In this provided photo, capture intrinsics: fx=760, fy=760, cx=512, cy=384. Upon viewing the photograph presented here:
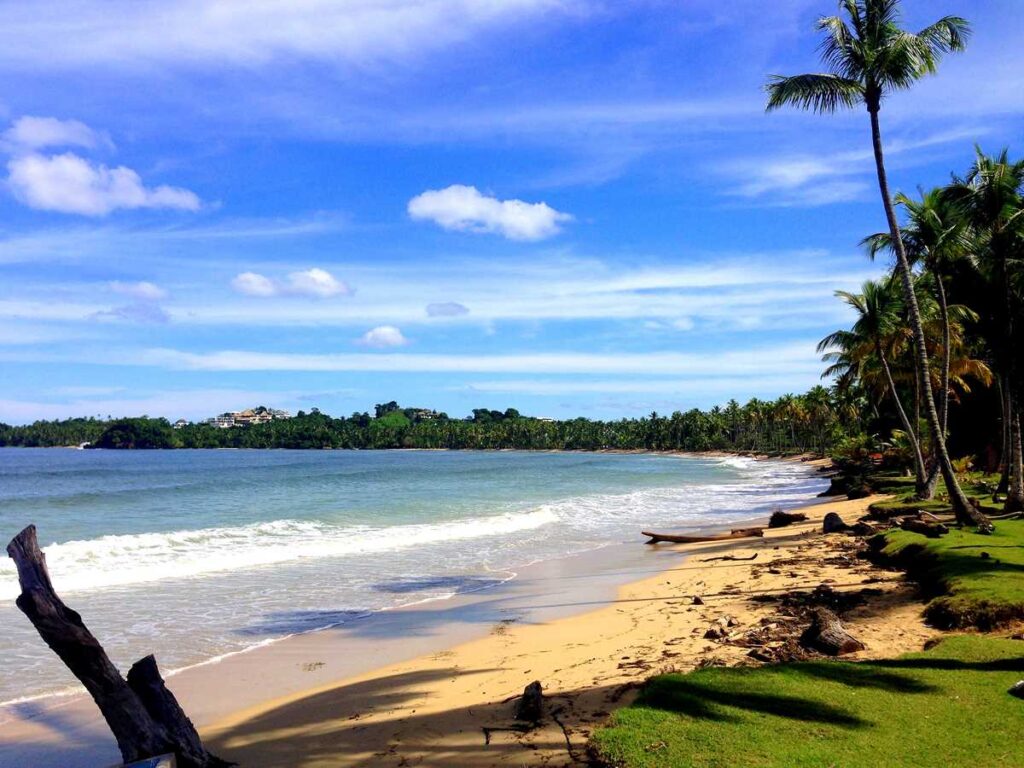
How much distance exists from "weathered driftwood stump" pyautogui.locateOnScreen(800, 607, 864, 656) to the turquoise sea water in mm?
7658

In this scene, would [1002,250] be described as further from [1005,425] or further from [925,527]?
[925,527]

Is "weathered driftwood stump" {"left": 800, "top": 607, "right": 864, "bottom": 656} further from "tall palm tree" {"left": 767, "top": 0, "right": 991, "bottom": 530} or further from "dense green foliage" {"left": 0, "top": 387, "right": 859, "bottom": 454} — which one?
"dense green foliage" {"left": 0, "top": 387, "right": 859, "bottom": 454}

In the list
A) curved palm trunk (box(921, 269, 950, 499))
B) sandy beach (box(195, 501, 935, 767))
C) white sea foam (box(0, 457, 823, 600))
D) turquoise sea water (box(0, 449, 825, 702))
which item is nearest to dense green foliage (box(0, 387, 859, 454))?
turquoise sea water (box(0, 449, 825, 702))

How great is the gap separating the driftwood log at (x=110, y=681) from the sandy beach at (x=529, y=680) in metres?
0.94

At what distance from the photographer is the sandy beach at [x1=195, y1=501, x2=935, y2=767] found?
252 inches

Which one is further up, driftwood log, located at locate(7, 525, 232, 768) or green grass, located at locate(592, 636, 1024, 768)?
driftwood log, located at locate(7, 525, 232, 768)

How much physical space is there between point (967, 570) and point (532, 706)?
22.6ft

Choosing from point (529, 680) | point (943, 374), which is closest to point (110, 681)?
point (529, 680)

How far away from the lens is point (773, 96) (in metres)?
15.1

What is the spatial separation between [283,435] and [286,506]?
15332 centimetres

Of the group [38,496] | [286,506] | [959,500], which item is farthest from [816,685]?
[38,496]

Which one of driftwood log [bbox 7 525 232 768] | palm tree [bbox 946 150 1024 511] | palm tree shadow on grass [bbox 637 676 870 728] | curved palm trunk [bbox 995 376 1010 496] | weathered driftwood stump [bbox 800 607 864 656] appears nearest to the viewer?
driftwood log [bbox 7 525 232 768]

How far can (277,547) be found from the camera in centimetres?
2205

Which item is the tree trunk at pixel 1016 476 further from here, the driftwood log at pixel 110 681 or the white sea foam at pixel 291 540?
the driftwood log at pixel 110 681
